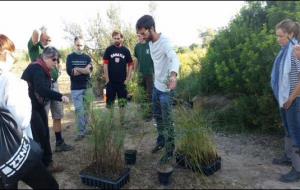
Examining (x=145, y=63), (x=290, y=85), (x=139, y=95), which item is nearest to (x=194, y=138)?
(x=290, y=85)

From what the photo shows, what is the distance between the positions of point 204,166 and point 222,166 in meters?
0.49

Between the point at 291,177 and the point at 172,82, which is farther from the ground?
the point at 172,82

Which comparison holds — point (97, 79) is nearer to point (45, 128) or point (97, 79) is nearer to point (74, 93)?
point (74, 93)

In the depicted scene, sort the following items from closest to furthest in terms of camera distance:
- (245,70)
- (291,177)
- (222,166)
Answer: (291,177)
(222,166)
(245,70)

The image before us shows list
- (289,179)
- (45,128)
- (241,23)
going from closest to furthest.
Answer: (289,179)
(45,128)
(241,23)

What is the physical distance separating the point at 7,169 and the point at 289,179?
314cm

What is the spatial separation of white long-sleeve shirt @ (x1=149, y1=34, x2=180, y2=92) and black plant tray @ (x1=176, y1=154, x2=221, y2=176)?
91 cm

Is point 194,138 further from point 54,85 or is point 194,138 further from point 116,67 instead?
point 116,67

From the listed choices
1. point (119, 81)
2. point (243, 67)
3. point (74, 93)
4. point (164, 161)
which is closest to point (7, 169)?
point (164, 161)

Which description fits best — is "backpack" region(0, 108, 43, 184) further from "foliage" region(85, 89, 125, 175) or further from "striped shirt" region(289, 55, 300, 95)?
"striped shirt" region(289, 55, 300, 95)

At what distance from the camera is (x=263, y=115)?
6328 mm

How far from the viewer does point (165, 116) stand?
4.91 m

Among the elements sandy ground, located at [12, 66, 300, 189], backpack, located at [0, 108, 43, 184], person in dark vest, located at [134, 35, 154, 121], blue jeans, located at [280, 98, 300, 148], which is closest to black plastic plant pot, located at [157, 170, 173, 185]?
sandy ground, located at [12, 66, 300, 189]

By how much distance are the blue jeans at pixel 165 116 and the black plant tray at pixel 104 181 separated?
0.64 m
